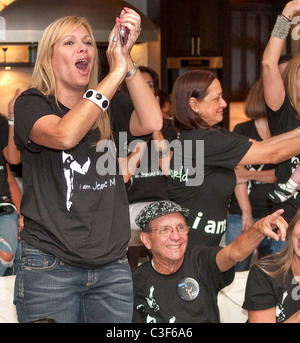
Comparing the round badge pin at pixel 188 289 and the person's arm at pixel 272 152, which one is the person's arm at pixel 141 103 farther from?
the round badge pin at pixel 188 289

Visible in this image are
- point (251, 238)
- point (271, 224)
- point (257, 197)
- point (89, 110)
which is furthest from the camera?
point (257, 197)

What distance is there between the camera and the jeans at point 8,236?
2992 mm

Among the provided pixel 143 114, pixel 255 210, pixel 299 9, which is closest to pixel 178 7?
pixel 255 210

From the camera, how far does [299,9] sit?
2.48m

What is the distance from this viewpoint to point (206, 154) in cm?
244

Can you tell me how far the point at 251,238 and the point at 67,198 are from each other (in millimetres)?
672

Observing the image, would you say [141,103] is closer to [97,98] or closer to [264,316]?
[97,98]

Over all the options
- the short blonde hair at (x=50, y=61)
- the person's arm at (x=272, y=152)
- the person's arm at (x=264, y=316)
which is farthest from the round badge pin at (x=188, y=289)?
the short blonde hair at (x=50, y=61)

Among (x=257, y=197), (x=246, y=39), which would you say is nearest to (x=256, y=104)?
(x=257, y=197)

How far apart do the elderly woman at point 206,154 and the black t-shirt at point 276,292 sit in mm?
336

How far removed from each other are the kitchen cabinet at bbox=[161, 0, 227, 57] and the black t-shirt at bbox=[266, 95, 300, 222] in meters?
4.11
